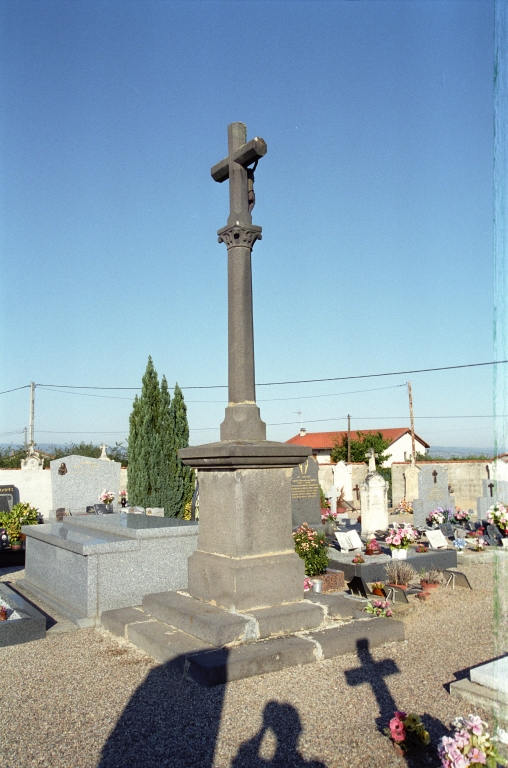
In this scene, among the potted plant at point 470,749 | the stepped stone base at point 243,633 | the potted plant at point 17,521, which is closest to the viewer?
the potted plant at point 470,749

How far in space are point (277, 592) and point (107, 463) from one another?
1026 centimetres

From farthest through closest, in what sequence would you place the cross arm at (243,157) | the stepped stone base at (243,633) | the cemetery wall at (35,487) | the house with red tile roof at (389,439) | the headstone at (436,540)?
the house with red tile roof at (389,439), the cemetery wall at (35,487), the headstone at (436,540), the cross arm at (243,157), the stepped stone base at (243,633)

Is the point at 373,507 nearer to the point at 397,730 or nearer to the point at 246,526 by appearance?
the point at 246,526

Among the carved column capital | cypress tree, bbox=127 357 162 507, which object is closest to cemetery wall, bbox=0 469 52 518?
cypress tree, bbox=127 357 162 507

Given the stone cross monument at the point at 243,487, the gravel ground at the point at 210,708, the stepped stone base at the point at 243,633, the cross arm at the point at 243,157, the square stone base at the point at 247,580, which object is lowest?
the gravel ground at the point at 210,708

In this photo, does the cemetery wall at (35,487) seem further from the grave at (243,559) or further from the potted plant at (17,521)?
the grave at (243,559)

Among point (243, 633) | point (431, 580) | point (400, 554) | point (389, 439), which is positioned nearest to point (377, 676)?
point (243, 633)

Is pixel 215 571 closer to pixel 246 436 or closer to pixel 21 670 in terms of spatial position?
pixel 246 436

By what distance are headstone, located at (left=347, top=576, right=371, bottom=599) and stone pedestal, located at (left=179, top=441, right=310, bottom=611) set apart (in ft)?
7.30

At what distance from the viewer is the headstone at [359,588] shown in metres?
7.62

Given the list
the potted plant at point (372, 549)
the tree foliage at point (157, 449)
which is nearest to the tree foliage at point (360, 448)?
the tree foliage at point (157, 449)

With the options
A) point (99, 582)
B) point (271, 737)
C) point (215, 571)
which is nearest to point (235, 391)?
point (215, 571)

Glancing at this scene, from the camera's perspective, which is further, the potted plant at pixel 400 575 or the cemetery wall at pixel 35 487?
the cemetery wall at pixel 35 487

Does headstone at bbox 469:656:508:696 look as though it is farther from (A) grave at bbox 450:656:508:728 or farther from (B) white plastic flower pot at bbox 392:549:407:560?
(B) white plastic flower pot at bbox 392:549:407:560
